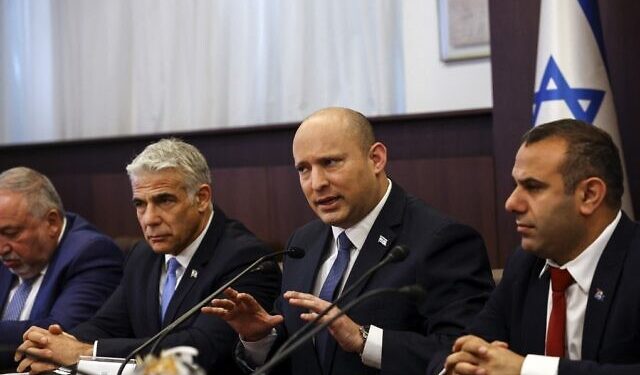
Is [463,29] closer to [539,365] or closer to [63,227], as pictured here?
[63,227]

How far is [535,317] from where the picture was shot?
9.77 feet

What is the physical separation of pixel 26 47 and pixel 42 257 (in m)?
2.97

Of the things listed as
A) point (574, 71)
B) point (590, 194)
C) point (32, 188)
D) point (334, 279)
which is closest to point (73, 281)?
point (32, 188)

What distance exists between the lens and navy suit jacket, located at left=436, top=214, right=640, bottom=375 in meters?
2.76

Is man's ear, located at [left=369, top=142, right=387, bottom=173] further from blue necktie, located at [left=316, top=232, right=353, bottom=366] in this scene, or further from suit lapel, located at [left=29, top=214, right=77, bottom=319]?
suit lapel, located at [left=29, top=214, right=77, bottom=319]

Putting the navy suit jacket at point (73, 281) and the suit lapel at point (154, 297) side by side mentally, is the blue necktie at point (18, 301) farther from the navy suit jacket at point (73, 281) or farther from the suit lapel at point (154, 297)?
the suit lapel at point (154, 297)

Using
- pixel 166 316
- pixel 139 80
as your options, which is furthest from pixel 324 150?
pixel 139 80

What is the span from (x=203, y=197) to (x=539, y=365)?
1752 mm

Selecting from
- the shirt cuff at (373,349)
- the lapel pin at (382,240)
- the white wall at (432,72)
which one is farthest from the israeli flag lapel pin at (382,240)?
the white wall at (432,72)

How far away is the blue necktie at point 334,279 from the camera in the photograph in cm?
344

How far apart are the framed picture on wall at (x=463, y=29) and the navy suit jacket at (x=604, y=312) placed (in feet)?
8.83

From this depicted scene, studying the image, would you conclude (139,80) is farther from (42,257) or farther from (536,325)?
(536,325)

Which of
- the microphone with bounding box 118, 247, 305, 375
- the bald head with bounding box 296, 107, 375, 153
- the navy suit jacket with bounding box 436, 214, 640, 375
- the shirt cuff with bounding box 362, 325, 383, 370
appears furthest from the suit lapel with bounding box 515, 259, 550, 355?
the bald head with bounding box 296, 107, 375, 153

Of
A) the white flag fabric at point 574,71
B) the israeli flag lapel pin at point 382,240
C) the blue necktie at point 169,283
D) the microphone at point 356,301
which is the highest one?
the white flag fabric at point 574,71
